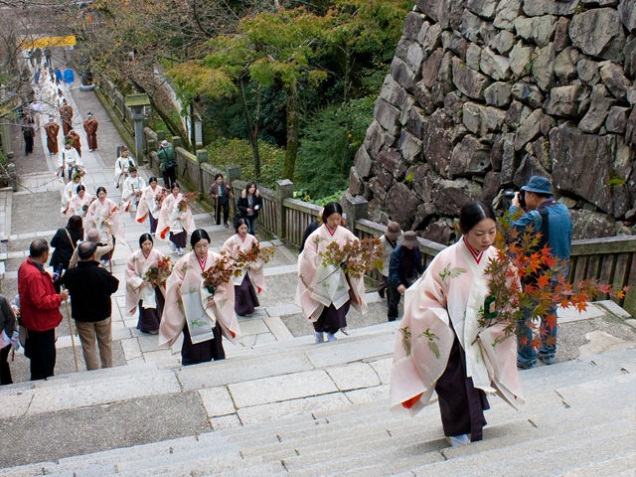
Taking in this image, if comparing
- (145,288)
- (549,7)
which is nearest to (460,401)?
(145,288)

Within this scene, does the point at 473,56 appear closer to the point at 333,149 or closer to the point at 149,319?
the point at 149,319

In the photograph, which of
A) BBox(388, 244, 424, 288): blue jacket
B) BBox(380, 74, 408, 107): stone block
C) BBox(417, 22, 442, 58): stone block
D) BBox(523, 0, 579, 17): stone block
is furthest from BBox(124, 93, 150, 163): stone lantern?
BBox(388, 244, 424, 288): blue jacket

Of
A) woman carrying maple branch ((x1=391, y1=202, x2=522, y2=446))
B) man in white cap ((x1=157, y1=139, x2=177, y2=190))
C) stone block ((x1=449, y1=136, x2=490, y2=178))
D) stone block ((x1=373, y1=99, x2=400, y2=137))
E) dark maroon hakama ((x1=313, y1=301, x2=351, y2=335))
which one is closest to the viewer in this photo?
woman carrying maple branch ((x1=391, y1=202, x2=522, y2=446))

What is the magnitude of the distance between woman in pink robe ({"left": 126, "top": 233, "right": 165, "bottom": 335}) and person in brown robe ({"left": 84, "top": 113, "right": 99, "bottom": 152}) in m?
17.6

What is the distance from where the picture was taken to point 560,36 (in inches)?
396

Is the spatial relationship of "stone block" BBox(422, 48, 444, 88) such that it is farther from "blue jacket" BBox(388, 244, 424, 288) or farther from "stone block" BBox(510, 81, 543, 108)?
"blue jacket" BBox(388, 244, 424, 288)

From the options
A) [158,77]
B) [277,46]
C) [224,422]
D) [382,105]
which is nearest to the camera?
[224,422]

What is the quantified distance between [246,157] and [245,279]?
513 inches

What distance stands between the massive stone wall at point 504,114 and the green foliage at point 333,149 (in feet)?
11.5

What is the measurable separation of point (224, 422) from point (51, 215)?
14511mm

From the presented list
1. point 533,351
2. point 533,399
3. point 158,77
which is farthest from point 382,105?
point 158,77

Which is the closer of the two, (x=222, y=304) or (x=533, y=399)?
(x=533, y=399)

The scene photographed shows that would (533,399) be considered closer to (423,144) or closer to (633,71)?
(633,71)

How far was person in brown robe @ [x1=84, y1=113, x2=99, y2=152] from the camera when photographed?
2587cm
